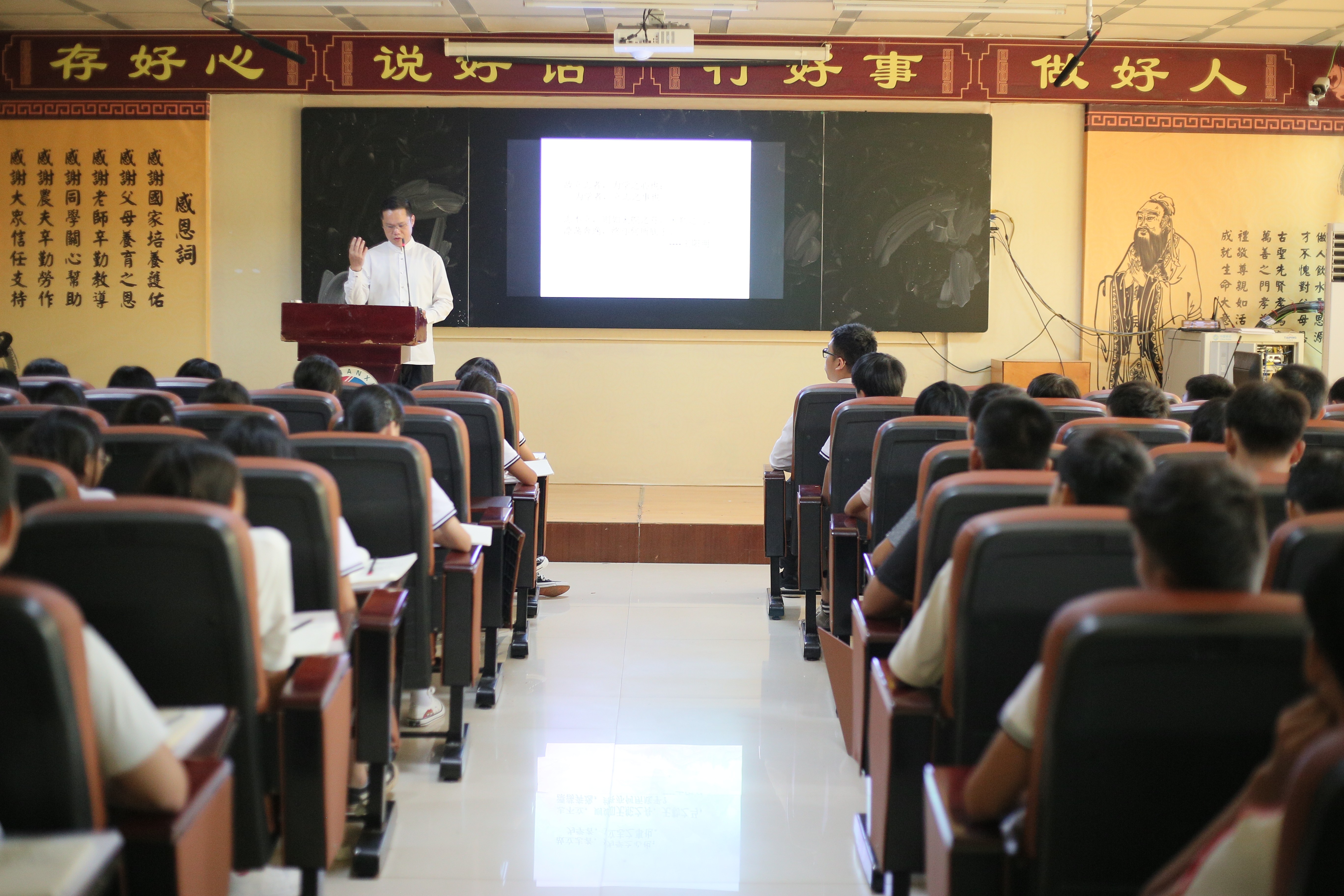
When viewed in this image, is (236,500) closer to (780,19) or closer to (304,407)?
(304,407)

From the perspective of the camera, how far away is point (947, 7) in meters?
5.85

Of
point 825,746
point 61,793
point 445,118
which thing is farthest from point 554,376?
point 61,793

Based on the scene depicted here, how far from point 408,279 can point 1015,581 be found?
510cm

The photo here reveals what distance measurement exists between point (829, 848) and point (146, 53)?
6.44 meters

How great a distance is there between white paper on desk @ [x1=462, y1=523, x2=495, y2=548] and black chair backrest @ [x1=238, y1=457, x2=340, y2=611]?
2.55 ft

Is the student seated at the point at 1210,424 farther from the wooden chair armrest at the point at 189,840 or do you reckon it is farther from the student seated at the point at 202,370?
the student seated at the point at 202,370

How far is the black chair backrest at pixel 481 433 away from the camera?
3391 mm

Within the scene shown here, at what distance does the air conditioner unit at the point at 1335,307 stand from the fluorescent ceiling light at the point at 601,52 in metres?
3.19

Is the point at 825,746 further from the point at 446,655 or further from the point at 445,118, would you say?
the point at 445,118

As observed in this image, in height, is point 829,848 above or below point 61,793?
below

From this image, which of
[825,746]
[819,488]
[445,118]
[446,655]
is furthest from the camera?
[445,118]

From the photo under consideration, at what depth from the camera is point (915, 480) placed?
116 inches

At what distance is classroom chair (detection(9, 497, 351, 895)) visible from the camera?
1.50 meters

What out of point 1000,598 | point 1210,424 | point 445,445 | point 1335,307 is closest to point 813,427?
point 1210,424
